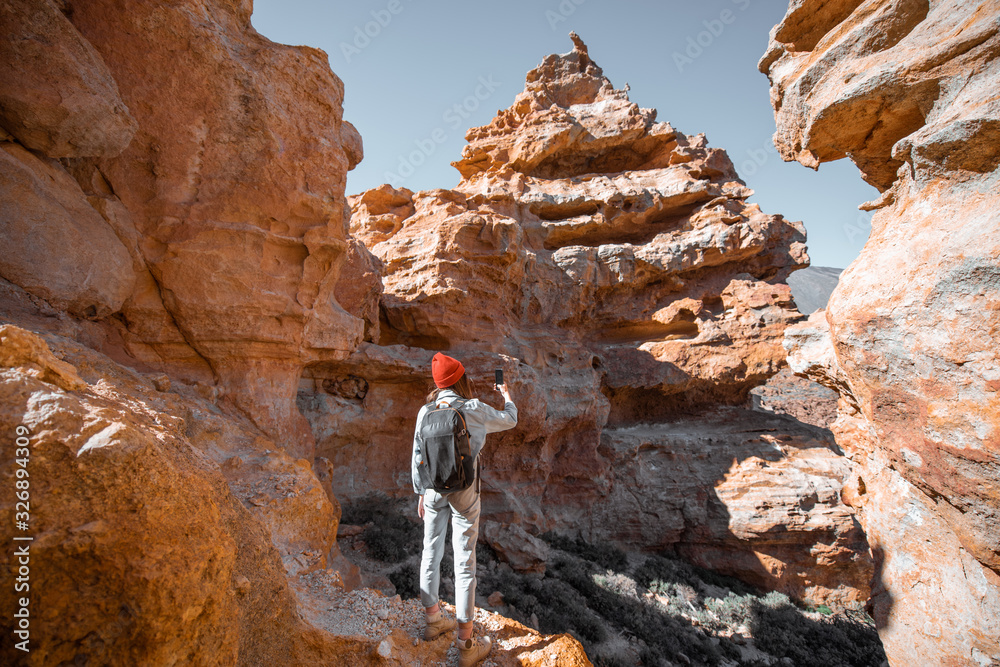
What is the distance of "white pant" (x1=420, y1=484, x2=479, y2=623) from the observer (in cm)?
293

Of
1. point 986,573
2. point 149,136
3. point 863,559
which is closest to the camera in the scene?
point 986,573

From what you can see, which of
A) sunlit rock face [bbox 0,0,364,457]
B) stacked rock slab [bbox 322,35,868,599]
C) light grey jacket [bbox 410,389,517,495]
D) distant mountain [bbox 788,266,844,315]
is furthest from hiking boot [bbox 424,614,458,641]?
distant mountain [bbox 788,266,844,315]

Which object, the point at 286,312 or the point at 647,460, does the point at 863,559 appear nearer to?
the point at 647,460

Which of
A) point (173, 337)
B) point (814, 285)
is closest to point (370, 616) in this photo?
point (173, 337)

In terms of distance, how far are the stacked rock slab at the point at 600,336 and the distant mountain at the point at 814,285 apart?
2262 inches

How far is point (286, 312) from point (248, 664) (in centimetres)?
341

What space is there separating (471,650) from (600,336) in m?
11.3

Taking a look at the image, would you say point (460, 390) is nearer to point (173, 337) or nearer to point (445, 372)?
point (445, 372)

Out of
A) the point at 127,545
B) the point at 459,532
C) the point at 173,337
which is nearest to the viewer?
the point at 127,545

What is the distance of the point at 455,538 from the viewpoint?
2.98 metres

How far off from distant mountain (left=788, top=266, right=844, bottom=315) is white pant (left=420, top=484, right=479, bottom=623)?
69.6 meters

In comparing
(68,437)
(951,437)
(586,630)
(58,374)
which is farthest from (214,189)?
(586,630)

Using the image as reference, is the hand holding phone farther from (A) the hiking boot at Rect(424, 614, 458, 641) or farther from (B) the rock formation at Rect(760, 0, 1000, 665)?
(B) the rock formation at Rect(760, 0, 1000, 665)

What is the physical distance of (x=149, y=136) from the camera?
4.08m
